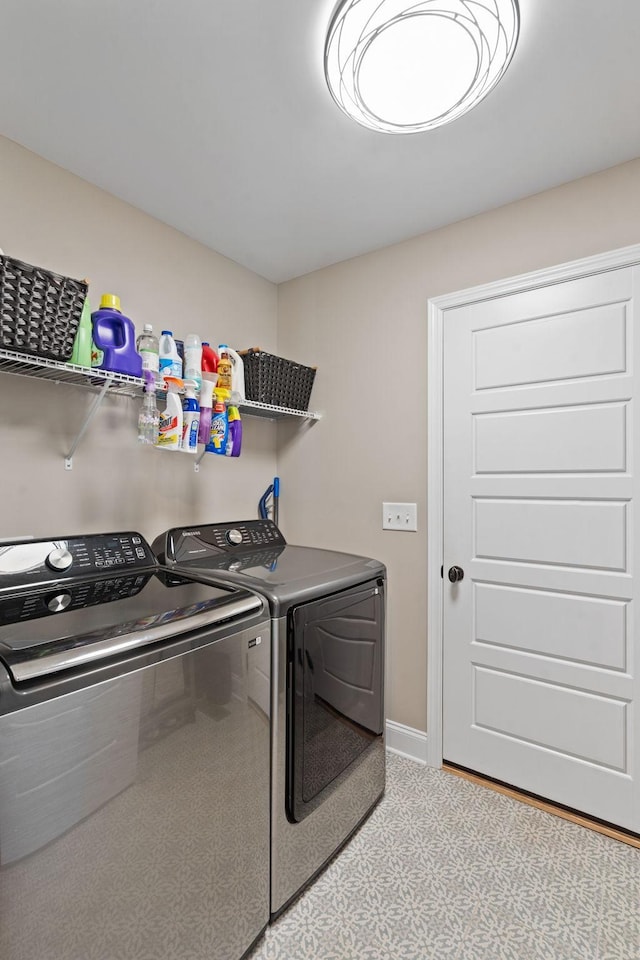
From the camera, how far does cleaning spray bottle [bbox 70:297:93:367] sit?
154cm

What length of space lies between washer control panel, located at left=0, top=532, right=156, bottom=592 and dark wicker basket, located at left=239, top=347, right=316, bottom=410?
885 millimetres

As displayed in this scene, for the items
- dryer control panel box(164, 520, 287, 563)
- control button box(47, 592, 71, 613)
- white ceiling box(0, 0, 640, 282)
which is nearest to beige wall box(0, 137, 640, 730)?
white ceiling box(0, 0, 640, 282)

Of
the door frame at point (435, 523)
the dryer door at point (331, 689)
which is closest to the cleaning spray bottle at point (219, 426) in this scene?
the dryer door at point (331, 689)

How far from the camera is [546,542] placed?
75.1 inches

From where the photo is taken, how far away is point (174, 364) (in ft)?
5.92

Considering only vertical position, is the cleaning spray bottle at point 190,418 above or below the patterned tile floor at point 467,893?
above

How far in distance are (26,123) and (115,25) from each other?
539 mm

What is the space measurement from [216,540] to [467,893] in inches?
58.9

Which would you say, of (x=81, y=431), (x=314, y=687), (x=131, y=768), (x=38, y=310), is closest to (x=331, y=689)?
(x=314, y=687)

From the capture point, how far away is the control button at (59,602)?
47.7 inches

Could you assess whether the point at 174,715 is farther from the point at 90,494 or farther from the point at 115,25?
the point at 115,25

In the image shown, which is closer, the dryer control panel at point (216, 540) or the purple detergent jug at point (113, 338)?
the purple detergent jug at point (113, 338)

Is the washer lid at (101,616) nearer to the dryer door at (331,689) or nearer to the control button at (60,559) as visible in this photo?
the control button at (60,559)

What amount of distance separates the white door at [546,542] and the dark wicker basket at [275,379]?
751 mm
